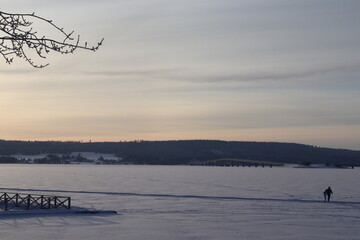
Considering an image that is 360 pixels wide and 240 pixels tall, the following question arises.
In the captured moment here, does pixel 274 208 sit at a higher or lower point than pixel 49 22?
lower

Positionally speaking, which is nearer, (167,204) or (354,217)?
(354,217)

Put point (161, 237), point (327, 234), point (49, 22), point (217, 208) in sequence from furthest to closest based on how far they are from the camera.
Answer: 1. point (217, 208)
2. point (327, 234)
3. point (161, 237)
4. point (49, 22)

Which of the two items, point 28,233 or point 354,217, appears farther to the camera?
point 354,217

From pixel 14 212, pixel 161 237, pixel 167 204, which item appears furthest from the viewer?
pixel 167 204

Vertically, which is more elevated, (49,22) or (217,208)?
(49,22)

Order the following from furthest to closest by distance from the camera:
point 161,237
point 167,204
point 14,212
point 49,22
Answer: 1. point 167,204
2. point 14,212
3. point 161,237
4. point 49,22

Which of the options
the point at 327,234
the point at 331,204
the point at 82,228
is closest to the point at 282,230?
the point at 327,234

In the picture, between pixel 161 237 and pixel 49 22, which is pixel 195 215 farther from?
pixel 49 22

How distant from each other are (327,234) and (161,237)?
25.0 ft

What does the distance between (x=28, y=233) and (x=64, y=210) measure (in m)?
11.6

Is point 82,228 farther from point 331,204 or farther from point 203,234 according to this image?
point 331,204

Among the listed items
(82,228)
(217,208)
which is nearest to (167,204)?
(217,208)

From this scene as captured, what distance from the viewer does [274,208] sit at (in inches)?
1748

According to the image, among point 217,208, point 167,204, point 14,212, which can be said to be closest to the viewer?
point 14,212
